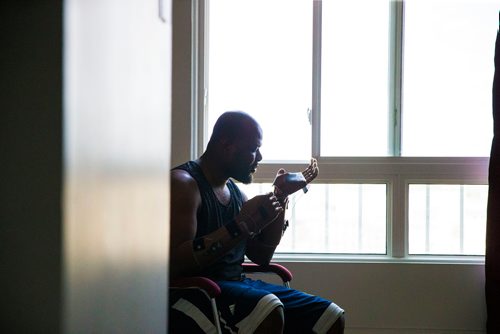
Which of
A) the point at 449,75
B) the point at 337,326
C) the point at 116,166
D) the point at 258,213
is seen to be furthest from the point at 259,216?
the point at 116,166

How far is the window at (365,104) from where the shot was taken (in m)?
3.30

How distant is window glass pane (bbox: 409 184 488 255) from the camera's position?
3.33 metres

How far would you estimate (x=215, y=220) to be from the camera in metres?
2.37

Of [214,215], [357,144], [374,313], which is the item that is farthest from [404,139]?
[214,215]

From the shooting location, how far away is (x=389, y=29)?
3.33 m

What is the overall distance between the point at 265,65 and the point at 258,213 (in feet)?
4.10

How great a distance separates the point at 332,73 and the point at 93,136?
303 cm

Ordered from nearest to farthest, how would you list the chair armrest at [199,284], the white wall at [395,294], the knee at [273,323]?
the chair armrest at [199,284]
the knee at [273,323]
the white wall at [395,294]

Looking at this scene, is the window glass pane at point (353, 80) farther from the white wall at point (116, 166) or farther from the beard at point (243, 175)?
the white wall at point (116, 166)

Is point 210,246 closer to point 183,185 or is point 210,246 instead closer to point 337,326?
point 183,185

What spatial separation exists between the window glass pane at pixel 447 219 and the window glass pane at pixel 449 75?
195mm

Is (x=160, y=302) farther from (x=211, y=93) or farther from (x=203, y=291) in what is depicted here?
(x=211, y=93)

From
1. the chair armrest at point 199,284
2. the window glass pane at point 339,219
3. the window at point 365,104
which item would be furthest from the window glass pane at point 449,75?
the chair armrest at point 199,284

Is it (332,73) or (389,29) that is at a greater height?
(389,29)
